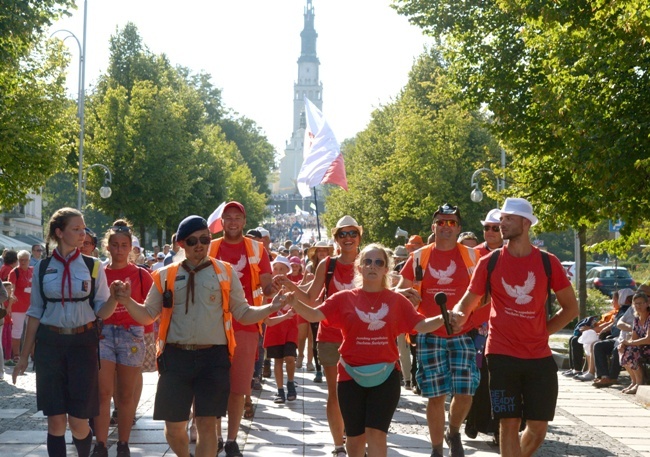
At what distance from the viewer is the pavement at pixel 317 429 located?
9320 mm

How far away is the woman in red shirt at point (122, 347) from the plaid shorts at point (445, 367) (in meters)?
2.22

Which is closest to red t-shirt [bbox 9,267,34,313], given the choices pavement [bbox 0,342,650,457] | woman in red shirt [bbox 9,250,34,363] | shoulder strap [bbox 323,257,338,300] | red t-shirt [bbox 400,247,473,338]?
woman in red shirt [bbox 9,250,34,363]

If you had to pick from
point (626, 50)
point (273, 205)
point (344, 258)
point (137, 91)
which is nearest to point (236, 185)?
point (137, 91)

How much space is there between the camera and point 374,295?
698 centimetres

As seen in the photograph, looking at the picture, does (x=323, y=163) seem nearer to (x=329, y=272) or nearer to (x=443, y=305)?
(x=329, y=272)

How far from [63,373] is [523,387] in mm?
3017

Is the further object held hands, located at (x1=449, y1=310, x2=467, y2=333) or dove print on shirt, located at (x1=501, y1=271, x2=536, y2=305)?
dove print on shirt, located at (x1=501, y1=271, x2=536, y2=305)

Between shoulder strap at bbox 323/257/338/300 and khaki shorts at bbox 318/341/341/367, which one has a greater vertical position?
shoulder strap at bbox 323/257/338/300

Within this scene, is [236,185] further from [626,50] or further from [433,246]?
[433,246]

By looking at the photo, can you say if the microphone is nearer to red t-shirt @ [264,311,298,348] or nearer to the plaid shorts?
the plaid shorts

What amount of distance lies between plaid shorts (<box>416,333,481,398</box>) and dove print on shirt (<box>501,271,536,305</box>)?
4.71 feet

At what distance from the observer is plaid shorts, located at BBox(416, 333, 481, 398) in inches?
331

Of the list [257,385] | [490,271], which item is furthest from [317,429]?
[490,271]

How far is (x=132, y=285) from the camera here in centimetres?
875
